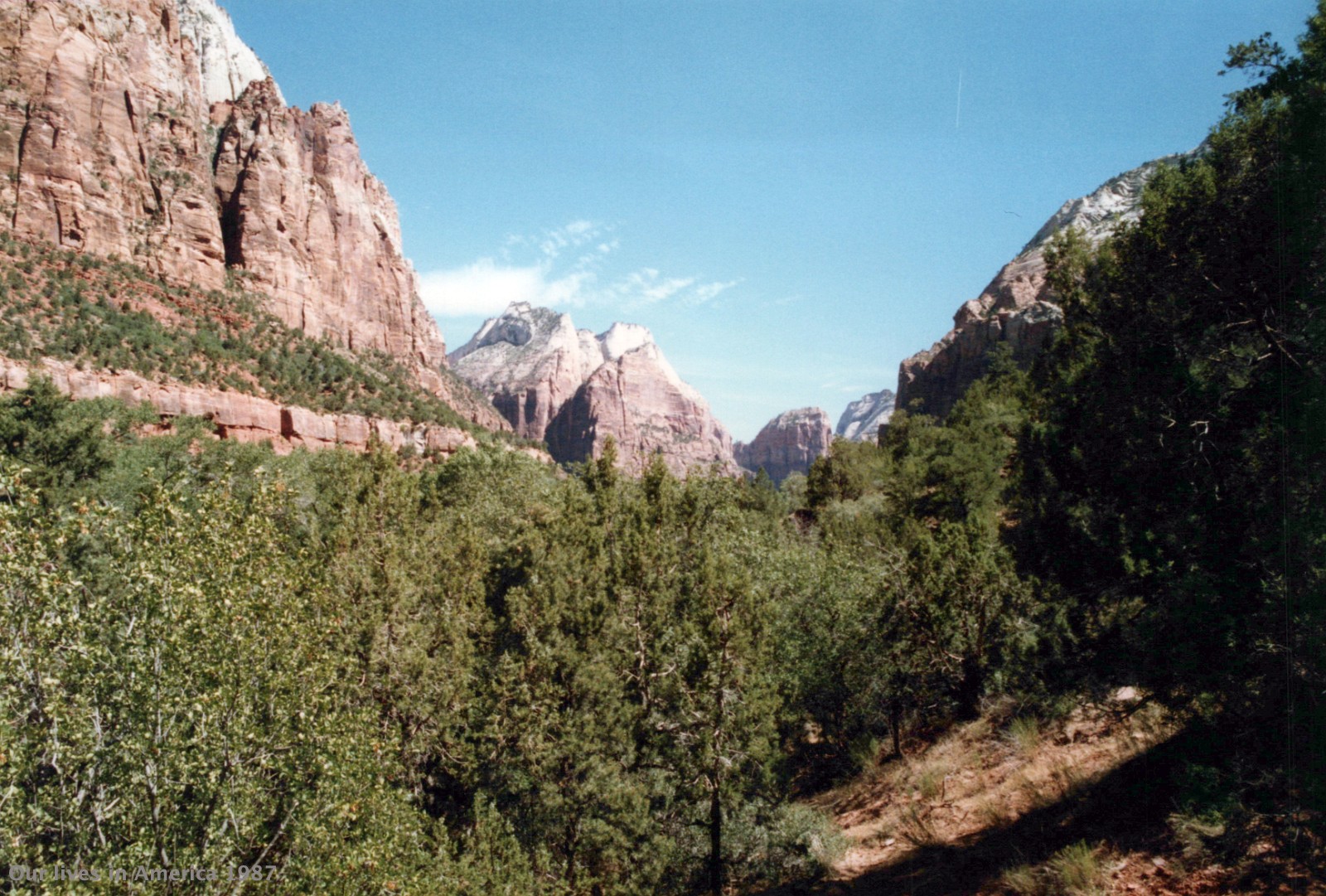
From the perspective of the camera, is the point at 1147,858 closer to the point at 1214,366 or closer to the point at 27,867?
the point at 1214,366

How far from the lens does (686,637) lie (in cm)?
1598

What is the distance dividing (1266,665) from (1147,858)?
3907 mm

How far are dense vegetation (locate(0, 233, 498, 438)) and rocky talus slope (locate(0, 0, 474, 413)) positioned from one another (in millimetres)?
4667

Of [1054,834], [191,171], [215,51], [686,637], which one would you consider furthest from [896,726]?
[215,51]

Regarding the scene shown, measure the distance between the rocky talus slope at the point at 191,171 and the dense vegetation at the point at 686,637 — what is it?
211 feet

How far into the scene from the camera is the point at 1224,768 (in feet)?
23.4

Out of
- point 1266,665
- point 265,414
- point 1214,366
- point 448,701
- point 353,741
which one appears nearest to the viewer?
point 1266,665

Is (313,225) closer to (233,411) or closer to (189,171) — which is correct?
(189,171)

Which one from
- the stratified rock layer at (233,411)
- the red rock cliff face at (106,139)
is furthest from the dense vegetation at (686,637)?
the red rock cliff face at (106,139)

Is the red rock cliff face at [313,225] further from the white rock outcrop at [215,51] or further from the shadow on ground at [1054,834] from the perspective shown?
the shadow on ground at [1054,834]

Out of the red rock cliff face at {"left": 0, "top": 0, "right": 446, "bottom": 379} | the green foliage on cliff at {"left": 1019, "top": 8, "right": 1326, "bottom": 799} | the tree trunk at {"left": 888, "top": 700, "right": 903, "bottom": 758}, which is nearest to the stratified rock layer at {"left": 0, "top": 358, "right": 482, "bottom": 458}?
the red rock cliff face at {"left": 0, "top": 0, "right": 446, "bottom": 379}

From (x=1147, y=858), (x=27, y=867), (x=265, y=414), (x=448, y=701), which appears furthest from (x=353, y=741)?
(x=265, y=414)

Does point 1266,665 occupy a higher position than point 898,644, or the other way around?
point 1266,665

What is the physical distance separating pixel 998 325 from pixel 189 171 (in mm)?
101088
